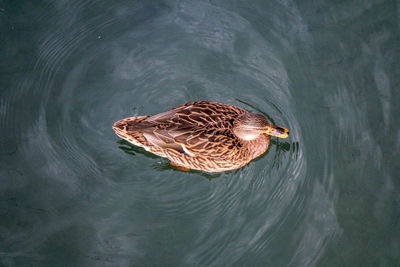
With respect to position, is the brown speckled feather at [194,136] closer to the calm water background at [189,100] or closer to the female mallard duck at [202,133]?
the female mallard duck at [202,133]

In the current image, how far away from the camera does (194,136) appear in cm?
493

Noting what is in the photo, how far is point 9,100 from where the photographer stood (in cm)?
584

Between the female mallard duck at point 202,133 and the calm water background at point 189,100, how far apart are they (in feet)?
1.40

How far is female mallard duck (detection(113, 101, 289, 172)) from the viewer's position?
4957 millimetres

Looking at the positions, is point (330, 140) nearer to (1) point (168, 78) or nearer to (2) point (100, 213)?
(1) point (168, 78)

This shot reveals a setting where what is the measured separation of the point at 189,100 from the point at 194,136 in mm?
1121

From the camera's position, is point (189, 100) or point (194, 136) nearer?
point (194, 136)

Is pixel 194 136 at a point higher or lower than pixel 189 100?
lower

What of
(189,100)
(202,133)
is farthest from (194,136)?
(189,100)

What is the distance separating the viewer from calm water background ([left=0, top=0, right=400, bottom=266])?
5191mm

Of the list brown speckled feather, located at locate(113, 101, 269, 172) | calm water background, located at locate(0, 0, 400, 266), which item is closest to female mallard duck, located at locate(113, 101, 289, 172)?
brown speckled feather, located at locate(113, 101, 269, 172)

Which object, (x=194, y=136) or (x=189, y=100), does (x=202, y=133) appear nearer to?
(x=194, y=136)

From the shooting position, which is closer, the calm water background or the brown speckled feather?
the brown speckled feather

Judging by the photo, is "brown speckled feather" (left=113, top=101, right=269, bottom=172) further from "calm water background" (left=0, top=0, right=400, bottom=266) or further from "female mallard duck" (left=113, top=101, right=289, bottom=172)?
"calm water background" (left=0, top=0, right=400, bottom=266)
